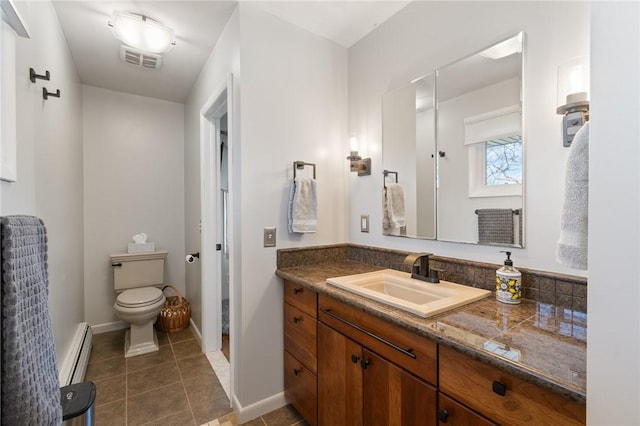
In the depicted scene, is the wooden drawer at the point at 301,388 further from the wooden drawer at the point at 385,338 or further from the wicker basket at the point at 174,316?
the wicker basket at the point at 174,316

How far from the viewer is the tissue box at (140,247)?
2926 mm

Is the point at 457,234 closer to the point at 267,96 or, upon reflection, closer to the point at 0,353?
the point at 267,96

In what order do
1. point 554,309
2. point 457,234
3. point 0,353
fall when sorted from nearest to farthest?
point 0,353 < point 554,309 < point 457,234

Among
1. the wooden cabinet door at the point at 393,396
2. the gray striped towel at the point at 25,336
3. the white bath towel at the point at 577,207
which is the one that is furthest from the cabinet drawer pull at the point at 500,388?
the gray striped towel at the point at 25,336

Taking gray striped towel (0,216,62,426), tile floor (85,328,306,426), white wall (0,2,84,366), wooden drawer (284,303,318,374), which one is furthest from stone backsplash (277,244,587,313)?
white wall (0,2,84,366)

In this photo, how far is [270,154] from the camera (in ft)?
5.87

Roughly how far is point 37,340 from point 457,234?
169 cm

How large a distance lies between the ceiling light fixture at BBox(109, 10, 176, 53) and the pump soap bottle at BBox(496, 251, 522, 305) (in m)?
2.41

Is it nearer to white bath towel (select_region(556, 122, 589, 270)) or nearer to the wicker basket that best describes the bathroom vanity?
white bath towel (select_region(556, 122, 589, 270))

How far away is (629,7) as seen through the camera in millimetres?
510

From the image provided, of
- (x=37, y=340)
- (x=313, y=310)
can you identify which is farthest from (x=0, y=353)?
(x=313, y=310)

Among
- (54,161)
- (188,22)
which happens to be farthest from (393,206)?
(54,161)

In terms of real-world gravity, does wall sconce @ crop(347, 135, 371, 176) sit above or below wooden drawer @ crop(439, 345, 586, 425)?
above

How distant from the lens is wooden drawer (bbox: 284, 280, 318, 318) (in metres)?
1.53
